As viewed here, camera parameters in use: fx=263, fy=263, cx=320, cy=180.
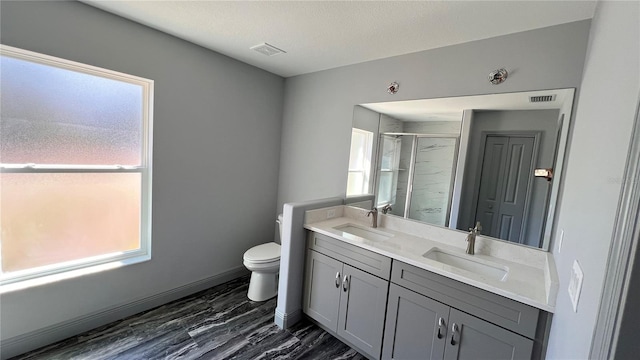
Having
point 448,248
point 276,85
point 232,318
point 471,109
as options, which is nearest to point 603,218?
point 448,248

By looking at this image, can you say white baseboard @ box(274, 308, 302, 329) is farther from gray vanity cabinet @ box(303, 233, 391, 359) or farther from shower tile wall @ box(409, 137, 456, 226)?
shower tile wall @ box(409, 137, 456, 226)

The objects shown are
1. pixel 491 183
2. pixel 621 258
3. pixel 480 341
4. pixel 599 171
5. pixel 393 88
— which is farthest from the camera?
pixel 393 88

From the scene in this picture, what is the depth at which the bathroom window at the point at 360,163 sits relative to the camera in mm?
2607

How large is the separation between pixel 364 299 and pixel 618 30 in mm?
1834

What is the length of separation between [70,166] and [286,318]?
2.03 metres

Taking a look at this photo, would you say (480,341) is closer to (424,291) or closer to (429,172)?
(424,291)

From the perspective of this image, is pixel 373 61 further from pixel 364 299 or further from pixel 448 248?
pixel 364 299

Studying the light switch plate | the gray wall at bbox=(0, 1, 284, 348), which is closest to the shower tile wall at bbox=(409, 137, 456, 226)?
the light switch plate

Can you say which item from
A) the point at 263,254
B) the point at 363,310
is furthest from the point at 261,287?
the point at 363,310

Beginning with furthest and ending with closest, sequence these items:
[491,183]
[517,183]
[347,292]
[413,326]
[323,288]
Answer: [323,288] < [347,292] < [491,183] < [517,183] < [413,326]

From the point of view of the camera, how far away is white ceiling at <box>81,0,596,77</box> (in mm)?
1562

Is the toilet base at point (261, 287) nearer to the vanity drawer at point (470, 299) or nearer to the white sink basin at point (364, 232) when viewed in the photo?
the white sink basin at point (364, 232)

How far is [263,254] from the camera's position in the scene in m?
2.64

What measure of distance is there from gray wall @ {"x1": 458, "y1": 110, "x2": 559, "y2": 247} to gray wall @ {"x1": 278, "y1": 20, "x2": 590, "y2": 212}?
173 mm
